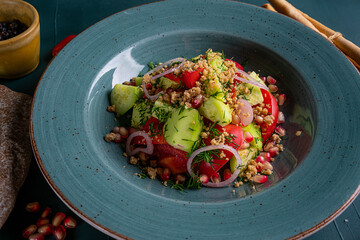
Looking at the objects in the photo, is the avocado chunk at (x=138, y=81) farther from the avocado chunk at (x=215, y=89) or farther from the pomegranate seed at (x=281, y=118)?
the pomegranate seed at (x=281, y=118)

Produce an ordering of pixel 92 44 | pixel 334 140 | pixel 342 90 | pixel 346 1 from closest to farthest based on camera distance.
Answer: pixel 334 140 < pixel 342 90 < pixel 92 44 < pixel 346 1

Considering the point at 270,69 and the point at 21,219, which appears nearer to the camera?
the point at 21,219

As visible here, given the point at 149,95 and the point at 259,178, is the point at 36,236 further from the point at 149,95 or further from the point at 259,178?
the point at 259,178

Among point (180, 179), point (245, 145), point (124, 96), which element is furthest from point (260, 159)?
point (124, 96)

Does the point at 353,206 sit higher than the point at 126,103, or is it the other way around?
the point at 353,206

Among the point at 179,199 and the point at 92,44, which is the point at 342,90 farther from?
the point at 92,44

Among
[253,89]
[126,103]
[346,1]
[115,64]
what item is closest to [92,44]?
[115,64]

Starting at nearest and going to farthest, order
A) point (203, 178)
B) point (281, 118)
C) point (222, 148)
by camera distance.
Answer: point (222, 148) < point (203, 178) < point (281, 118)
